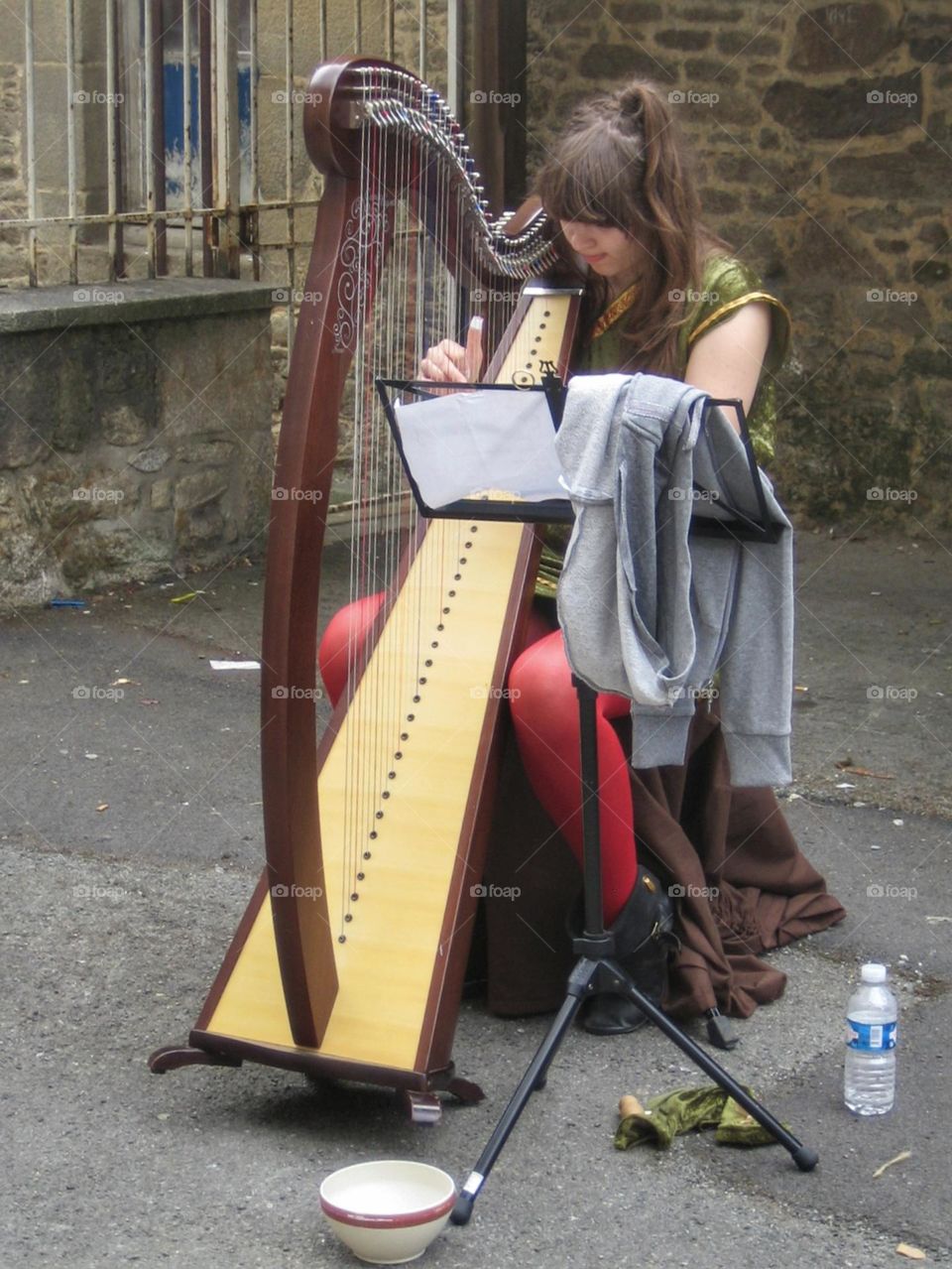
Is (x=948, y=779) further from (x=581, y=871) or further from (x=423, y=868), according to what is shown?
(x=423, y=868)

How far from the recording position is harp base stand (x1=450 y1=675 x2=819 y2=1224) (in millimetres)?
2537

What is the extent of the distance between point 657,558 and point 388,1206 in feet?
3.03

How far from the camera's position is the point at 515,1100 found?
256cm

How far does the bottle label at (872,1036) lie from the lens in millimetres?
2771

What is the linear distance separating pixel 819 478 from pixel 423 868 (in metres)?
4.55

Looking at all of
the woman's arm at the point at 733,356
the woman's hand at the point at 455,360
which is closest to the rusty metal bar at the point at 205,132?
the woman's hand at the point at 455,360

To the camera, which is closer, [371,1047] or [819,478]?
[371,1047]

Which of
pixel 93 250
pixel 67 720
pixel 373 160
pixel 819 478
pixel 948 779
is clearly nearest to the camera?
pixel 373 160

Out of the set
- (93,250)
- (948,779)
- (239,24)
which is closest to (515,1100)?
(948,779)

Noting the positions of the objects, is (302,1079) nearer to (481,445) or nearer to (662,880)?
(662,880)

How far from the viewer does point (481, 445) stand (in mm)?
2510

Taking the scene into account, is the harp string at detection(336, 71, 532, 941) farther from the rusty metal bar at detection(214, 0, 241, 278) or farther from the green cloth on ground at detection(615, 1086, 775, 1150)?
the rusty metal bar at detection(214, 0, 241, 278)

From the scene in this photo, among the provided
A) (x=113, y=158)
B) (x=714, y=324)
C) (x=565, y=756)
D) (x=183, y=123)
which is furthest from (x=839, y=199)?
(x=565, y=756)

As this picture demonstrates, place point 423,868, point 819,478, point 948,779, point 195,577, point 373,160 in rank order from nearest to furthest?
point 373,160 → point 423,868 → point 948,779 → point 195,577 → point 819,478
